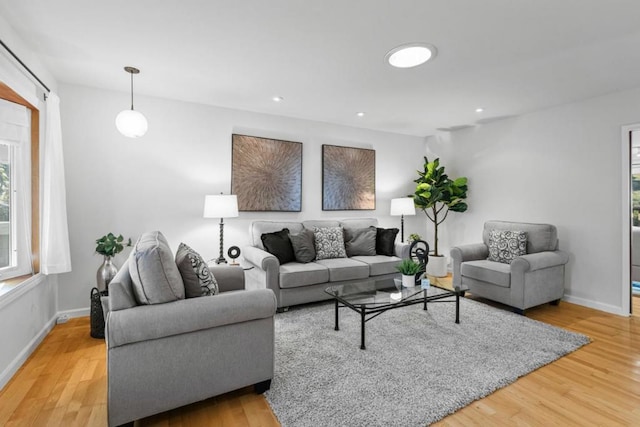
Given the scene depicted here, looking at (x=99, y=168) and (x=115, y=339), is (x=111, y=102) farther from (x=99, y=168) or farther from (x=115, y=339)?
(x=115, y=339)

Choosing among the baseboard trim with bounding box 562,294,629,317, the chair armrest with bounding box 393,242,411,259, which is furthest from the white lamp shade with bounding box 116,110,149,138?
the baseboard trim with bounding box 562,294,629,317

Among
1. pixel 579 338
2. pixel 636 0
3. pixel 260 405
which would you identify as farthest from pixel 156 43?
pixel 579 338

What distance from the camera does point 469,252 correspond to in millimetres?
3928

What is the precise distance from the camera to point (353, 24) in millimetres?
2113

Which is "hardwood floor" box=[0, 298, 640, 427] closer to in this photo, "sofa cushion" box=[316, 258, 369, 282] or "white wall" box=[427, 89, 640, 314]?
"white wall" box=[427, 89, 640, 314]

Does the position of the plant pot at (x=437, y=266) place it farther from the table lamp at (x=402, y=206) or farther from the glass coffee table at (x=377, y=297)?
the glass coffee table at (x=377, y=297)

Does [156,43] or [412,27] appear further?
[156,43]

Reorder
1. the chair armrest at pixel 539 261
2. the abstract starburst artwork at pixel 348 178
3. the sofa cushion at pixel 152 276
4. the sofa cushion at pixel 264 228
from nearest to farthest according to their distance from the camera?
the sofa cushion at pixel 152 276
the chair armrest at pixel 539 261
the sofa cushion at pixel 264 228
the abstract starburst artwork at pixel 348 178

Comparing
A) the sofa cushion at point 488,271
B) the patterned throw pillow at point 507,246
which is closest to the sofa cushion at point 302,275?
the sofa cushion at point 488,271

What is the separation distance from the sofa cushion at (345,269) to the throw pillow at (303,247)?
140mm

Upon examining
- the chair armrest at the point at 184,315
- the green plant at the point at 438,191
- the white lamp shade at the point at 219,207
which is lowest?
the chair armrest at the point at 184,315

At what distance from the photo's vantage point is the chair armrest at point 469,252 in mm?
3877

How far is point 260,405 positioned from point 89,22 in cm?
273

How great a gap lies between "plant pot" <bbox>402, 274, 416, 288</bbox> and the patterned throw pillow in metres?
1.48
